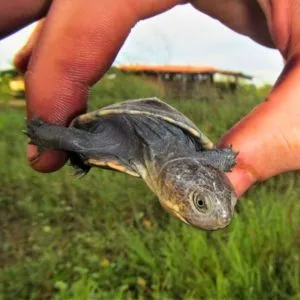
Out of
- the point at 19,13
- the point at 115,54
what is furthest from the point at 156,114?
the point at 19,13

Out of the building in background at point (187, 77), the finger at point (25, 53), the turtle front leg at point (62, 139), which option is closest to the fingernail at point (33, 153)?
the turtle front leg at point (62, 139)

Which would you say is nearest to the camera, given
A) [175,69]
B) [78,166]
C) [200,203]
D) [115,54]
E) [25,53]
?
[200,203]

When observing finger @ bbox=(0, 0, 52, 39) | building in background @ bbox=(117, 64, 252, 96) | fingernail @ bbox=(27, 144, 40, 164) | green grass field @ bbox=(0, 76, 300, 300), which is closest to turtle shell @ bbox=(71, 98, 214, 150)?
fingernail @ bbox=(27, 144, 40, 164)

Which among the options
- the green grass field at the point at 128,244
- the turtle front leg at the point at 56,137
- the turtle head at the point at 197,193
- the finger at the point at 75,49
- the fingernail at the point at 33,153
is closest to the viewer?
the turtle head at the point at 197,193

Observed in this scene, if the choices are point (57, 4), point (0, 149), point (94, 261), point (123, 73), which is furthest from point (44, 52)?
point (123, 73)

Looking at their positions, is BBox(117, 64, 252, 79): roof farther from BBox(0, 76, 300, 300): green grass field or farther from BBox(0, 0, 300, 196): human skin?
BBox(0, 0, 300, 196): human skin

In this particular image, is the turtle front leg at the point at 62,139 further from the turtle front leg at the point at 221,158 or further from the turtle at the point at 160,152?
the turtle front leg at the point at 221,158

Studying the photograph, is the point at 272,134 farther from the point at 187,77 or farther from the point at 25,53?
the point at 187,77
